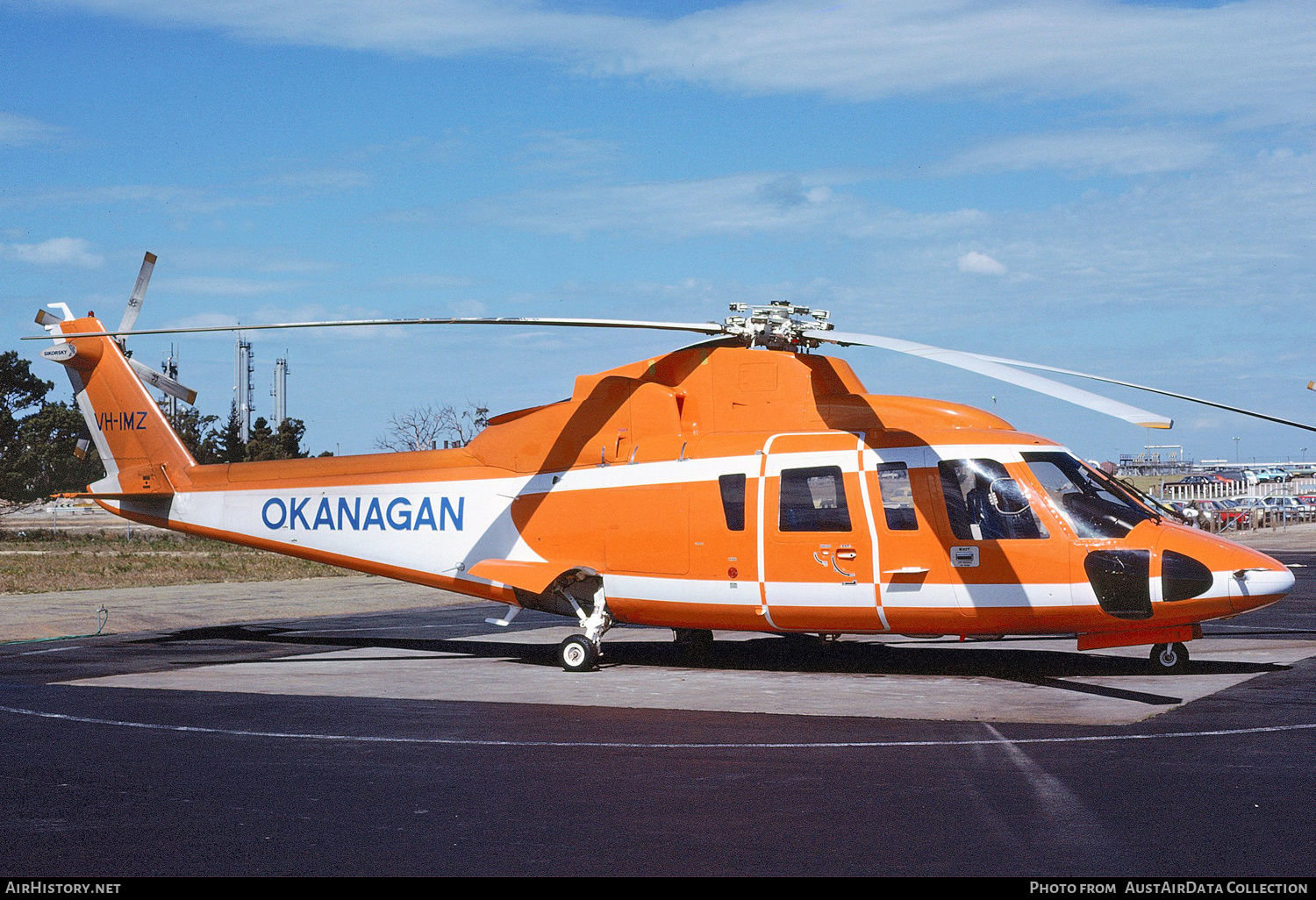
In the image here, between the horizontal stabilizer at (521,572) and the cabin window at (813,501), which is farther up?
the cabin window at (813,501)

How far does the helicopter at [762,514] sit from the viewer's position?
13297mm

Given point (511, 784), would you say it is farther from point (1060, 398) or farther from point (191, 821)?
point (1060, 398)

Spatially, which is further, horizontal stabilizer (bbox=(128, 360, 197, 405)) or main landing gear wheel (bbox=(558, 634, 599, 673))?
horizontal stabilizer (bbox=(128, 360, 197, 405))

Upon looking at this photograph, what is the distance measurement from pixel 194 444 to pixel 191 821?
90.8m

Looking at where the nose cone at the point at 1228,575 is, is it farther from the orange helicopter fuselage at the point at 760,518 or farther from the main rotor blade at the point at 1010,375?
the main rotor blade at the point at 1010,375

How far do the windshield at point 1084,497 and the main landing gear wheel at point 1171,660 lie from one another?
1.96 m

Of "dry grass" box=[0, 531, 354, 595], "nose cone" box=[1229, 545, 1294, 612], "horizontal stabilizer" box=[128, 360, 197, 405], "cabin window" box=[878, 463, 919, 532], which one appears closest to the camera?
"nose cone" box=[1229, 545, 1294, 612]

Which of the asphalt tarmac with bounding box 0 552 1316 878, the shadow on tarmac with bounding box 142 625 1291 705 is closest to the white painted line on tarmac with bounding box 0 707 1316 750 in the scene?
the asphalt tarmac with bounding box 0 552 1316 878

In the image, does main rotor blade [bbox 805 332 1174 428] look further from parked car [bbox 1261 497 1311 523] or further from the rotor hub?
parked car [bbox 1261 497 1311 523]

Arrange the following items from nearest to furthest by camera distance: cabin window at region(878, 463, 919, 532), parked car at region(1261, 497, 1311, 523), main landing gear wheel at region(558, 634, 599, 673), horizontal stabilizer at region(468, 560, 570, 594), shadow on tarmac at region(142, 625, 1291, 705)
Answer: cabin window at region(878, 463, 919, 532) → shadow on tarmac at region(142, 625, 1291, 705) → main landing gear wheel at region(558, 634, 599, 673) → horizontal stabilizer at region(468, 560, 570, 594) → parked car at region(1261, 497, 1311, 523)

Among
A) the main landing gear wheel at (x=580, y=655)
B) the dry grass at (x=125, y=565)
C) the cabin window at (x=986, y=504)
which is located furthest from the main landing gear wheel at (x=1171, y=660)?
the dry grass at (x=125, y=565)

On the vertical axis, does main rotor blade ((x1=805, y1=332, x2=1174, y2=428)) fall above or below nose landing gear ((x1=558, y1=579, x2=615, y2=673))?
above

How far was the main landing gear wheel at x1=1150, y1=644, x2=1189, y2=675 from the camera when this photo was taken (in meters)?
14.3

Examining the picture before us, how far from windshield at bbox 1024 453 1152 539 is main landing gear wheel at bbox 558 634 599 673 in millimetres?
6014
